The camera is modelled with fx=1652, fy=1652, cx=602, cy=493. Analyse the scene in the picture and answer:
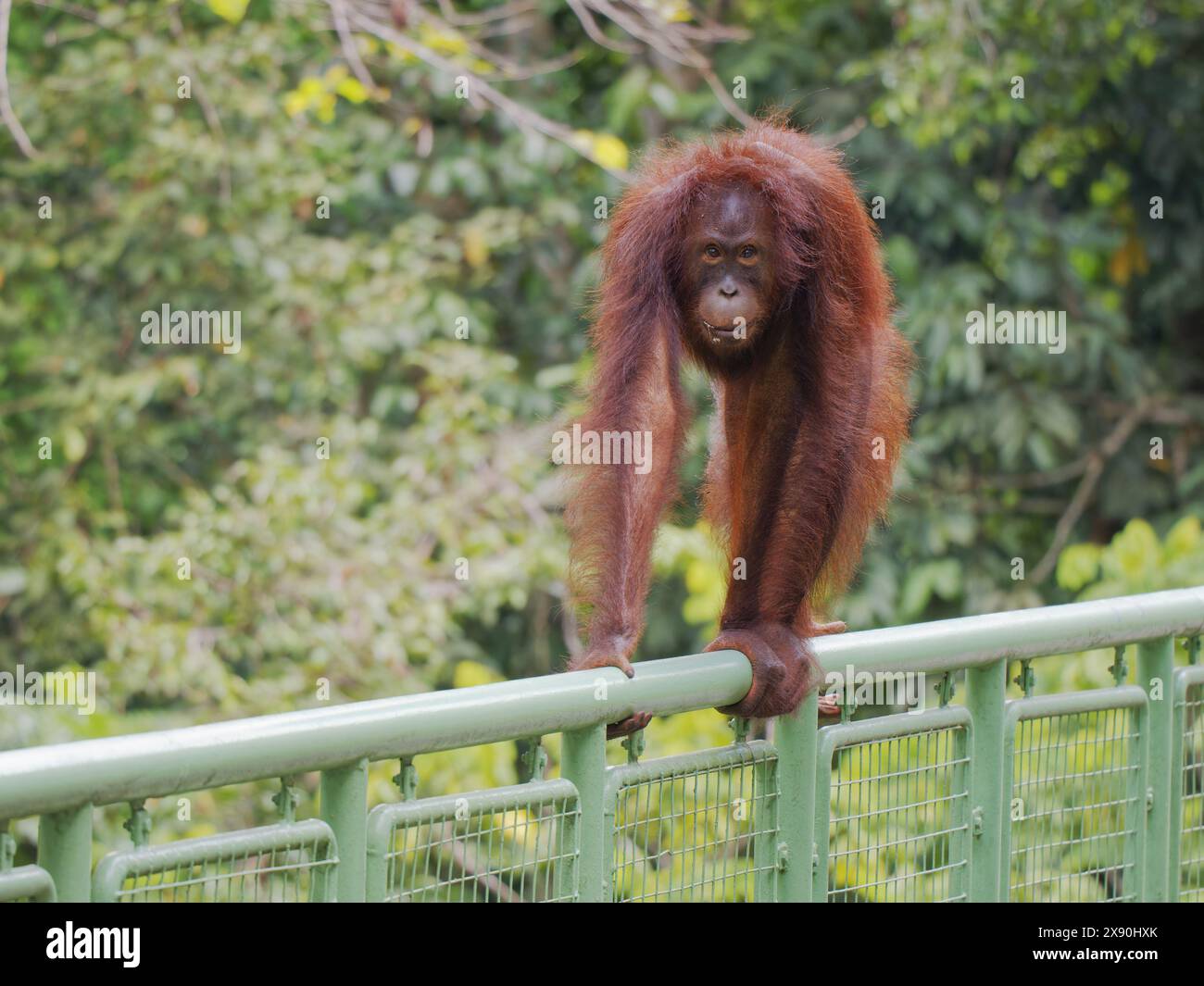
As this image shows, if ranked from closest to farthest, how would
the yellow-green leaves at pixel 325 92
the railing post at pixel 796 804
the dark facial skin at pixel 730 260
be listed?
the railing post at pixel 796 804 → the dark facial skin at pixel 730 260 → the yellow-green leaves at pixel 325 92

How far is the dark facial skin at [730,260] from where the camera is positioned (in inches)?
128

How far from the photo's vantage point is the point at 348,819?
1.90m

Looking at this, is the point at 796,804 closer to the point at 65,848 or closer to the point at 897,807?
the point at 897,807

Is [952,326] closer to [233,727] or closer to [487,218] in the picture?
[487,218]

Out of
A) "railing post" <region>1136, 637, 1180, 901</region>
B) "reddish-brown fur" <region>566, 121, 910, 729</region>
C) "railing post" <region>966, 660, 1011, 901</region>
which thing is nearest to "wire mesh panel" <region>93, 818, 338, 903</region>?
"reddish-brown fur" <region>566, 121, 910, 729</region>

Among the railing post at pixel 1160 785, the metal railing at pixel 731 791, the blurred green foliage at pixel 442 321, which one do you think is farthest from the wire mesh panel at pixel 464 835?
the blurred green foliage at pixel 442 321

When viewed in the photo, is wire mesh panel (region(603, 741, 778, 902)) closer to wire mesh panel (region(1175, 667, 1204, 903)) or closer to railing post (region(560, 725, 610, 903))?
railing post (region(560, 725, 610, 903))

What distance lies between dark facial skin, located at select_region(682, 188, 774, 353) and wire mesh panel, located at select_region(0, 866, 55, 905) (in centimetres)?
193

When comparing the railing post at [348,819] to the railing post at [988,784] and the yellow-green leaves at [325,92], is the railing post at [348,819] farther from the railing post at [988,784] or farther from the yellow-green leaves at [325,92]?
the yellow-green leaves at [325,92]

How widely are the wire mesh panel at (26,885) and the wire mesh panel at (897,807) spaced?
122cm

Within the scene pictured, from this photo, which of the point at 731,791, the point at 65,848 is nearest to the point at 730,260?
the point at 731,791

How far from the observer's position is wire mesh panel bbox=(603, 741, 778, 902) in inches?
87.3

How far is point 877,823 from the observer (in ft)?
8.64

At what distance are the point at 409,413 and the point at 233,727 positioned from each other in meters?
5.51
